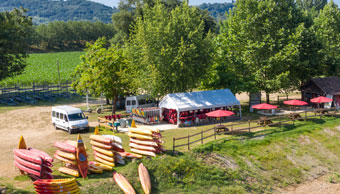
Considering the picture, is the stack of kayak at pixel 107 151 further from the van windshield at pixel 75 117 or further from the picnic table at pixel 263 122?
the picnic table at pixel 263 122

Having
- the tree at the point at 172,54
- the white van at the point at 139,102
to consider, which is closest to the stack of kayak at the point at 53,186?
the tree at the point at 172,54

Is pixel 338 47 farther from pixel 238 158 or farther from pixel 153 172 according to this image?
pixel 153 172

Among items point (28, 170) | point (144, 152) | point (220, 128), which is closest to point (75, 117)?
point (144, 152)

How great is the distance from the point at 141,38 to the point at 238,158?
58.0 feet

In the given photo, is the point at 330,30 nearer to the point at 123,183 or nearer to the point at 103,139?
the point at 103,139

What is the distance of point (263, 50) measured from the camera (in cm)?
3869

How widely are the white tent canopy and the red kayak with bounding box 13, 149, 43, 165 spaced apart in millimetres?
15693

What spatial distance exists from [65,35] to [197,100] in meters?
134

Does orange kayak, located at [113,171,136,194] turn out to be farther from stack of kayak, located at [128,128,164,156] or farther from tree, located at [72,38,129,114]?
tree, located at [72,38,129,114]

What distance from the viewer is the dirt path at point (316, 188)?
23.1 m

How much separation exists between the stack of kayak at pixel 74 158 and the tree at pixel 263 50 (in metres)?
22.5

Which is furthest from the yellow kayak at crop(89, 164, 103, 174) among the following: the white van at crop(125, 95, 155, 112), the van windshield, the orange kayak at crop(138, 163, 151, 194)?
the white van at crop(125, 95, 155, 112)

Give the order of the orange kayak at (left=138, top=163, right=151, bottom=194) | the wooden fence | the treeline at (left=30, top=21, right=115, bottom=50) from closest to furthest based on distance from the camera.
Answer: the orange kayak at (left=138, top=163, right=151, bottom=194) → the wooden fence → the treeline at (left=30, top=21, right=115, bottom=50)

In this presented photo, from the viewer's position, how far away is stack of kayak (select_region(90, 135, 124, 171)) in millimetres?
20767
